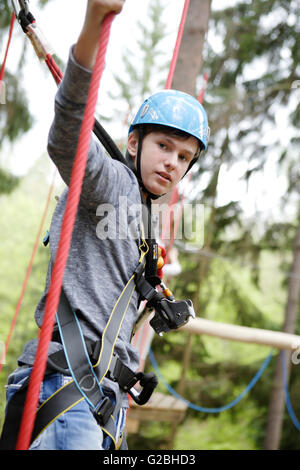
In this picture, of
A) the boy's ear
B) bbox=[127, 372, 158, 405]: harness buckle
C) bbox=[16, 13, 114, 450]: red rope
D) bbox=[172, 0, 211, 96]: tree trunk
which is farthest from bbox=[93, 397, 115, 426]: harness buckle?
bbox=[172, 0, 211, 96]: tree trunk

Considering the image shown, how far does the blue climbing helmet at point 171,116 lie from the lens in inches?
57.5

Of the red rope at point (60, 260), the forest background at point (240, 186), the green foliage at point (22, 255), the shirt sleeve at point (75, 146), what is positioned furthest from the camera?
the green foliage at point (22, 255)

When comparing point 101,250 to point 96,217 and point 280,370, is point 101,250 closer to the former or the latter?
point 96,217

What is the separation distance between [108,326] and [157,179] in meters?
0.48

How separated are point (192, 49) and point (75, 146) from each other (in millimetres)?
2491

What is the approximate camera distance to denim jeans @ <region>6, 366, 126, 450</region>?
109 centimetres

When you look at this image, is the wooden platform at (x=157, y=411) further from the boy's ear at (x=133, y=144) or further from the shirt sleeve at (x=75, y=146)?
the shirt sleeve at (x=75, y=146)

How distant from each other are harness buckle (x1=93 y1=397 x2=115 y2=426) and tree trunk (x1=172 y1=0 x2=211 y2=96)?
2372 mm

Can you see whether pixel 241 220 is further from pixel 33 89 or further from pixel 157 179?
pixel 157 179

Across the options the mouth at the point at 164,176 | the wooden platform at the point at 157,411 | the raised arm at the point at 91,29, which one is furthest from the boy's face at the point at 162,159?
the wooden platform at the point at 157,411

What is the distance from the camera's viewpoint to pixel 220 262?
8266 millimetres

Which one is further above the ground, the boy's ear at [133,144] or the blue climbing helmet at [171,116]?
the blue climbing helmet at [171,116]

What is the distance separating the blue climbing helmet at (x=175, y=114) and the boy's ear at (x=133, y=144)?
4 centimetres
